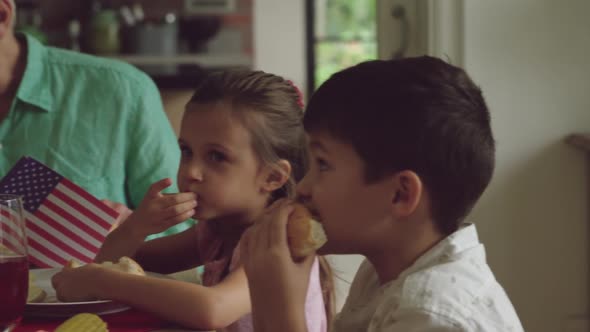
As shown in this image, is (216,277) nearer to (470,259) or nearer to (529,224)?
(470,259)

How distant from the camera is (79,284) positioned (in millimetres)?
1149

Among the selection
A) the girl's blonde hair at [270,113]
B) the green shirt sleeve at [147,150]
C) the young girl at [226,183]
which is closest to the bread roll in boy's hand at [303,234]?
the young girl at [226,183]

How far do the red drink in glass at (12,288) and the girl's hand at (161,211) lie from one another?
37 centimetres

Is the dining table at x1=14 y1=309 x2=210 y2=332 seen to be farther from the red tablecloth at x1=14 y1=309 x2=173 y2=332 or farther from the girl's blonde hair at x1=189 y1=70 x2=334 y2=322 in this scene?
the girl's blonde hair at x1=189 y1=70 x2=334 y2=322

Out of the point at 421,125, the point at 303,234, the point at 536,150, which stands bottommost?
the point at 536,150

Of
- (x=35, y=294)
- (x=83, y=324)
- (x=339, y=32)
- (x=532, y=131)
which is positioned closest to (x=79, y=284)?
(x=35, y=294)

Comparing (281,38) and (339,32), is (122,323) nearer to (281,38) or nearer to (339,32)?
(281,38)

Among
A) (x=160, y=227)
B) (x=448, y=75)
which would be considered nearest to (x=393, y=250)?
(x=448, y=75)

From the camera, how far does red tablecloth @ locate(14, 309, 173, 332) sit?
1055 mm

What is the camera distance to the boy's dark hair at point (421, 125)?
100 centimetres

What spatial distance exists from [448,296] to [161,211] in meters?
0.56

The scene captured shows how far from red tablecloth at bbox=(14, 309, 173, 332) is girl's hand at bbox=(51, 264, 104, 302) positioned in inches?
2.0

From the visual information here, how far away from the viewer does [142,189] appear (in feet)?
6.59

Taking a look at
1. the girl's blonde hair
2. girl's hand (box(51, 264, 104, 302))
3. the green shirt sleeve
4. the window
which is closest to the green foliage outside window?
the window
